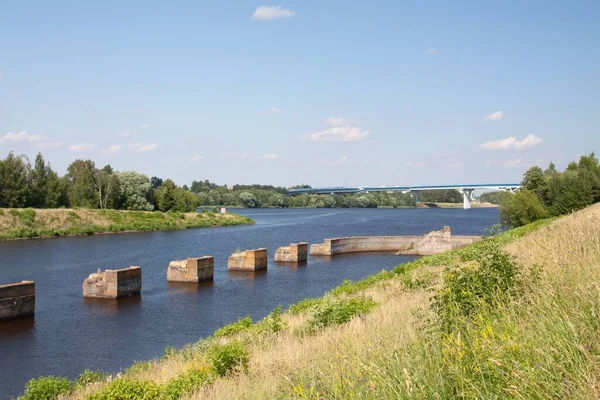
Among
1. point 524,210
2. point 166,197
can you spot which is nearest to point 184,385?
point 524,210

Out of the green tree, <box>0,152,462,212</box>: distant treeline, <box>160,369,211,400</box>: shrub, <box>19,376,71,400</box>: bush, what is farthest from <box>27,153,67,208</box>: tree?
<box>160,369,211,400</box>: shrub

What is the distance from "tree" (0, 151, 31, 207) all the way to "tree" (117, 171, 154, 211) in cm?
1877

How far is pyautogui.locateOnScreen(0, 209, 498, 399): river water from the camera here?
23.4 meters

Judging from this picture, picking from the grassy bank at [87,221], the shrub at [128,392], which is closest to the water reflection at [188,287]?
the shrub at [128,392]

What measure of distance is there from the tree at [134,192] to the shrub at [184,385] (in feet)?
333

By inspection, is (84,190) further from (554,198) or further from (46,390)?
(46,390)

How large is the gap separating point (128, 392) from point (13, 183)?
90955mm

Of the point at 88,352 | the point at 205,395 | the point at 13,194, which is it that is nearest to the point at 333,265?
the point at 88,352

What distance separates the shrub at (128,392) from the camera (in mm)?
10820

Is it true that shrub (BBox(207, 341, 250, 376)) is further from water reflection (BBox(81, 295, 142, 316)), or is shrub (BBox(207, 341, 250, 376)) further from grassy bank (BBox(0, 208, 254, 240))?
grassy bank (BBox(0, 208, 254, 240))

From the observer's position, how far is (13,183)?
91.1 metres

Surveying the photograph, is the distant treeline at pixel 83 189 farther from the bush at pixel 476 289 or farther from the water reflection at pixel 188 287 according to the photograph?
the bush at pixel 476 289

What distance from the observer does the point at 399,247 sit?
63.8 meters

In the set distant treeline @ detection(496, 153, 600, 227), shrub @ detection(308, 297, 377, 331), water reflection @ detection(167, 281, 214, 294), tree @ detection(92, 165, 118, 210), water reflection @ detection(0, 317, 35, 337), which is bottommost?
water reflection @ detection(0, 317, 35, 337)
